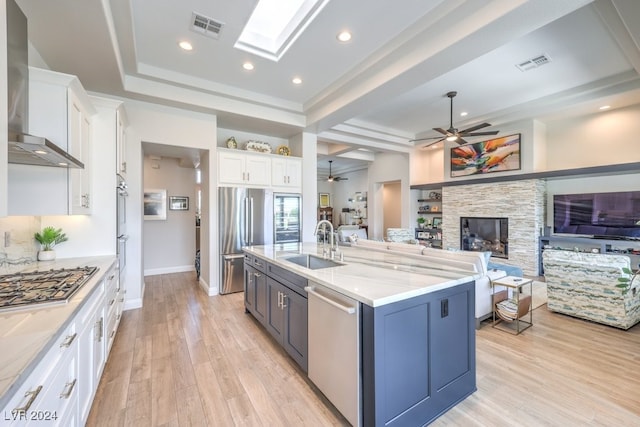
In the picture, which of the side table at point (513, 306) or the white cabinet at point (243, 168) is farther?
the white cabinet at point (243, 168)

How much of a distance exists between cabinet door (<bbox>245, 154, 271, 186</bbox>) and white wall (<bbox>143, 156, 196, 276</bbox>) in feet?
7.11

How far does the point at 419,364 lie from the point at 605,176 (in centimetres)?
615

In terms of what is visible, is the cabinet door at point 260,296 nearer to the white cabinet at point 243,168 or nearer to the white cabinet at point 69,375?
the white cabinet at point 69,375

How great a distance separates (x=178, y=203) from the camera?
605 centimetres

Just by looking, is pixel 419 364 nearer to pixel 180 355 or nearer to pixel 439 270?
pixel 439 270

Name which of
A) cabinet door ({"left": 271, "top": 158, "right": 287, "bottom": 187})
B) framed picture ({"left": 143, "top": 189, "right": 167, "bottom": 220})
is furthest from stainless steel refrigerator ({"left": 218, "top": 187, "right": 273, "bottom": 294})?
framed picture ({"left": 143, "top": 189, "right": 167, "bottom": 220})

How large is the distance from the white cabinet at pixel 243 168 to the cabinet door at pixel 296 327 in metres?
2.85

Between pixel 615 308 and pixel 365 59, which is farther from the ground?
pixel 365 59

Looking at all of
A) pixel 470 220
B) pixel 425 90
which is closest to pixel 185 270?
pixel 425 90

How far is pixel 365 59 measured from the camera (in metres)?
3.47

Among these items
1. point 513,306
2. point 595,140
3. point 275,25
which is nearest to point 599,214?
point 595,140

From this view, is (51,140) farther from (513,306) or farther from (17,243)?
(513,306)

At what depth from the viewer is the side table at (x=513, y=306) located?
3059 millimetres

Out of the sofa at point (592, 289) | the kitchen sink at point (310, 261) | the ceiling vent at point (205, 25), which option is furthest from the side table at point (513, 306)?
the ceiling vent at point (205, 25)
